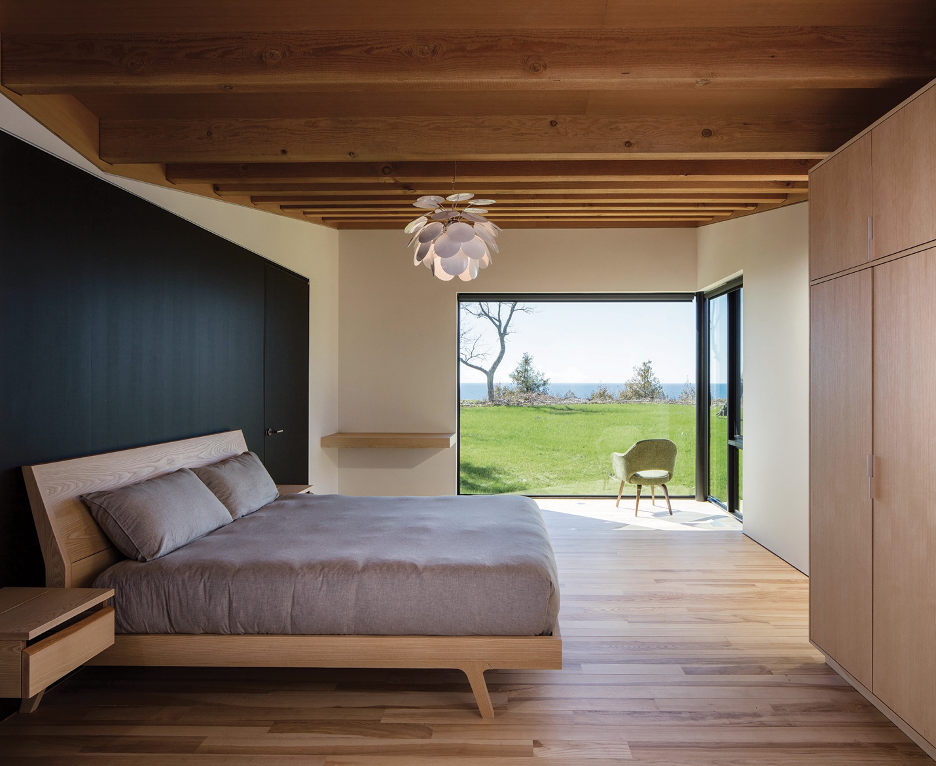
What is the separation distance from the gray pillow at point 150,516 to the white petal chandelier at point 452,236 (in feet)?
5.34

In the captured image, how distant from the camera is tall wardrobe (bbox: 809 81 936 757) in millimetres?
2100

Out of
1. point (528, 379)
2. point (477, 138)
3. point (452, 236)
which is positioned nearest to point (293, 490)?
point (452, 236)

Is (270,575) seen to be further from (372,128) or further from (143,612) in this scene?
(372,128)

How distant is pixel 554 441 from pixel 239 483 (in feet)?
11.8

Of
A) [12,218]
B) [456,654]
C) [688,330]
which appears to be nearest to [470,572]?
[456,654]

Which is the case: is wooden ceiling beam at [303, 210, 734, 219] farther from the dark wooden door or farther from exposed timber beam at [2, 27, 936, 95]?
exposed timber beam at [2, 27, 936, 95]

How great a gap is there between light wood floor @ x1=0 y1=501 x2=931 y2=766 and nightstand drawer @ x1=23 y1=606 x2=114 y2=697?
36 cm

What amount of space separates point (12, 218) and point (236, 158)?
1.21 metres

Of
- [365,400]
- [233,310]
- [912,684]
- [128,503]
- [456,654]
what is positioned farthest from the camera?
[365,400]

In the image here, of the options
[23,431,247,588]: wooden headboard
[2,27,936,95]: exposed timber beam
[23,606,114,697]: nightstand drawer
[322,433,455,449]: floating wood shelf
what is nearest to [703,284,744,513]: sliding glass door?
[322,433,455,449]: floating wood shelf

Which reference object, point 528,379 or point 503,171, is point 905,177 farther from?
point 528,379

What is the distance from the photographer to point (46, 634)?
2301mm

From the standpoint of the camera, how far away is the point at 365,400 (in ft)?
20.4

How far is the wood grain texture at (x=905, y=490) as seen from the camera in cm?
208
